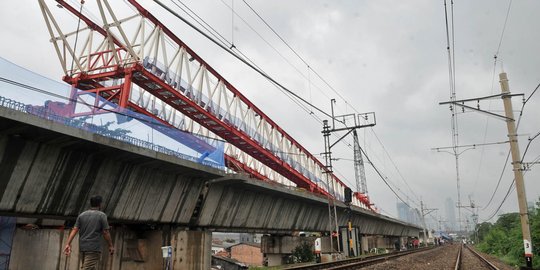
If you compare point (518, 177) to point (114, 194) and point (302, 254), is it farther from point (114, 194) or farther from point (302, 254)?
point (302, 254)

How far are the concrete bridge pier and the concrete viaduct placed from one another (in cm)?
3

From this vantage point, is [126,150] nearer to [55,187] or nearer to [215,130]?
[55,187]

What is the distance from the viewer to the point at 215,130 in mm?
30047

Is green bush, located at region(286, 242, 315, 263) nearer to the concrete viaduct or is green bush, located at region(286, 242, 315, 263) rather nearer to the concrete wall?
the concrete wall

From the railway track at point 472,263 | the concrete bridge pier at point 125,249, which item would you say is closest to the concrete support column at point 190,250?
the concrete bridge pier at point 125,249

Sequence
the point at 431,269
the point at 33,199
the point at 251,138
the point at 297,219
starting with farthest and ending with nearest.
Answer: the point at 251,138 → the point at 297,219 → the point at 431,269 → the point at 33,199

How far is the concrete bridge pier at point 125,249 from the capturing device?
11445mm

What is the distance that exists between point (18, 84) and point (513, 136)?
17.3 meters

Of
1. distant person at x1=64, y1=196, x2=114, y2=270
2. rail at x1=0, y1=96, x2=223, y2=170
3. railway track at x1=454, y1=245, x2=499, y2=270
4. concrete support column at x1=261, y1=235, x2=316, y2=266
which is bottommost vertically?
railway track at x1=454, y1=245, x2=499, y2=270

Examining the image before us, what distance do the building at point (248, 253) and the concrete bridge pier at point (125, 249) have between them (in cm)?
4470

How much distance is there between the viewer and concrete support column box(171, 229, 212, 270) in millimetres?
14172

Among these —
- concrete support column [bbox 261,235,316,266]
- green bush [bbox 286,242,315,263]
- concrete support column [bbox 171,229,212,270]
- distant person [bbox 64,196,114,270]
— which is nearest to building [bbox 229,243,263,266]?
green bush [bbox 286,242,315,263]

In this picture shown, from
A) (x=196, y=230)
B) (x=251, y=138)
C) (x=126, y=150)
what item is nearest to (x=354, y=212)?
(x=251, y=138)

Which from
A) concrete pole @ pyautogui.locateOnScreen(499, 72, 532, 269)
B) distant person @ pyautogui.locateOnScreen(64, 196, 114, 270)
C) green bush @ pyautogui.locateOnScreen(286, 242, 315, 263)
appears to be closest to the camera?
distant person @ pyautogui.locateOnScreen(64, 196, 114, 270)
